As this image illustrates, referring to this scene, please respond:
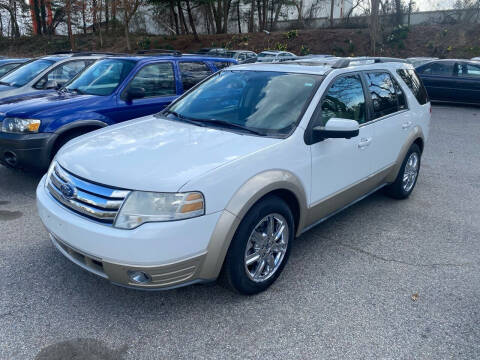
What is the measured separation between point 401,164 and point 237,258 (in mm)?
2844

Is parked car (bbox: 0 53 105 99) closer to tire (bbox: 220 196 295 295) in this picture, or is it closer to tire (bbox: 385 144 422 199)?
tire (bbox: 385 144 422 199)

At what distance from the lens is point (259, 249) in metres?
3.08

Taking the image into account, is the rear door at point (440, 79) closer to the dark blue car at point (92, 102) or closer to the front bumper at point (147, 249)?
the dark blue car at point (92, 102)

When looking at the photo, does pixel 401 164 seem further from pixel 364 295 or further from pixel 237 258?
pixel 237 258

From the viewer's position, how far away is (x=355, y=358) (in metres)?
2.53

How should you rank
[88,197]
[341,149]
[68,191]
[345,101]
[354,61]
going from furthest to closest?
[354,61], [345,101], [341,149], [68,191], [88,197]

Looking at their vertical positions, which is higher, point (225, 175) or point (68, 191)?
point (225, 175)

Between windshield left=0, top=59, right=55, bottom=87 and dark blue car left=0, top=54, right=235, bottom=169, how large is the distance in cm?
271

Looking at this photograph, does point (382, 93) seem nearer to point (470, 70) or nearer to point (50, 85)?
point (50, 85)

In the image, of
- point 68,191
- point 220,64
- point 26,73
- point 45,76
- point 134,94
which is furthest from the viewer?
point 26,73

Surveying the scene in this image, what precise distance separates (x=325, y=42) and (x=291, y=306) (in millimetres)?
27122

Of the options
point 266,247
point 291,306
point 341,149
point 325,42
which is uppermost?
point 325,42

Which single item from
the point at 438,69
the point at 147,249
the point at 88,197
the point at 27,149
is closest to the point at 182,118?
the point at 88,197

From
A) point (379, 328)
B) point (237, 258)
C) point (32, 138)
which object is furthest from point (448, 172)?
point (32, 138)
